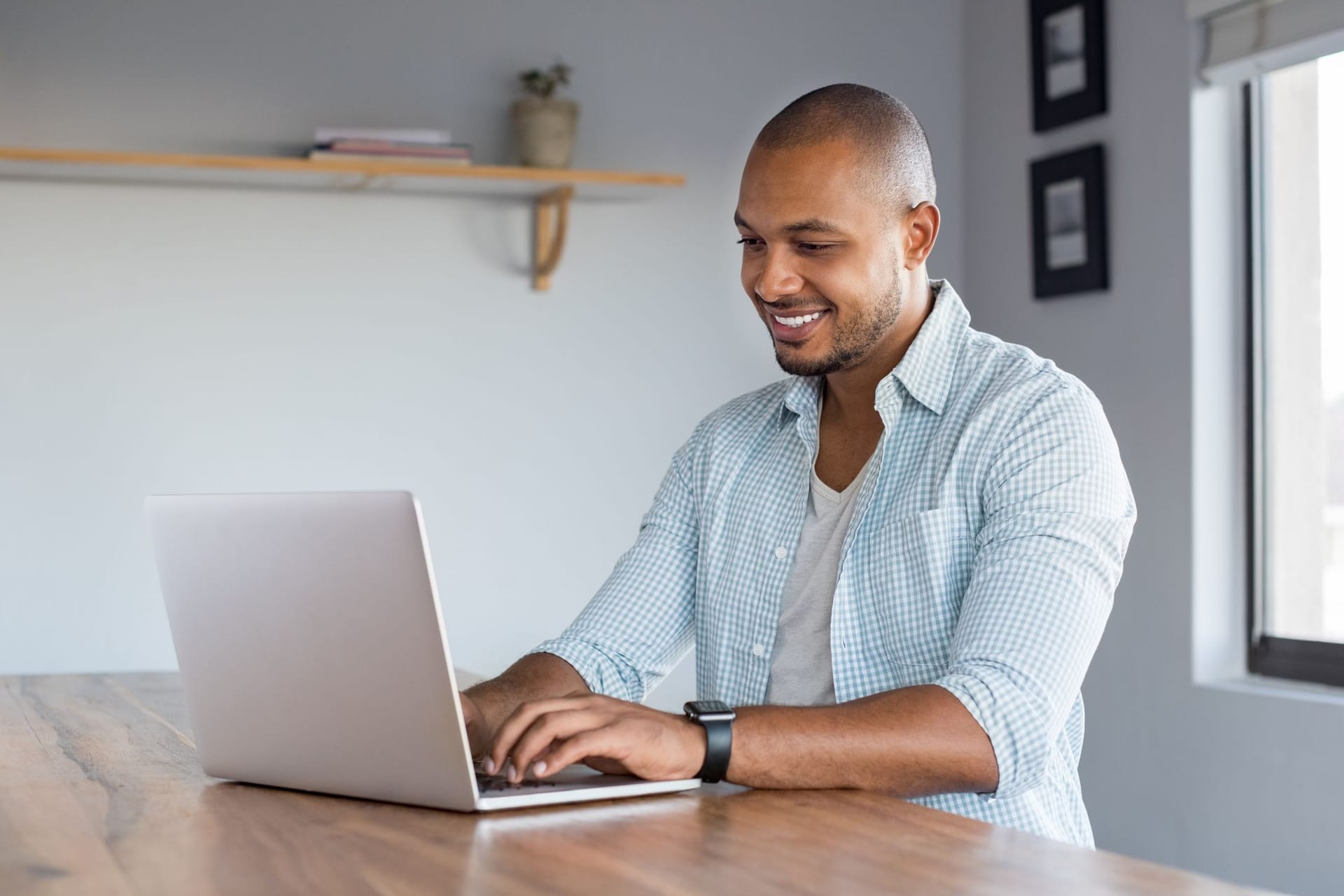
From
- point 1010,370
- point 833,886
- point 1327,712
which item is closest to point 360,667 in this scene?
point 833,886

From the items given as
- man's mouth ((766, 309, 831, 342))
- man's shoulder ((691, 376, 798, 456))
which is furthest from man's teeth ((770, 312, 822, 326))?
man's shoulder ((691, 376, 798, 456))

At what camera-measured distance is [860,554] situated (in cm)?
147

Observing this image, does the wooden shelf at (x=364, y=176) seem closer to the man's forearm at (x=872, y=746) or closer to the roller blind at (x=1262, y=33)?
the roller blind at (x=1262, y=33)

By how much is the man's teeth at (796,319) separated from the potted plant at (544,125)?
1.56 m

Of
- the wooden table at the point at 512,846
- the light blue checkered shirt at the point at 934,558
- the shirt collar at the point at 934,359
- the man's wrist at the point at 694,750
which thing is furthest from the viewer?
the shirt collar at the point at 934,359

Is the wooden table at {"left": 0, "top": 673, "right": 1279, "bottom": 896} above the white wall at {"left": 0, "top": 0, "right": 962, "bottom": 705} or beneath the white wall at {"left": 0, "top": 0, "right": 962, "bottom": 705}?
beneath

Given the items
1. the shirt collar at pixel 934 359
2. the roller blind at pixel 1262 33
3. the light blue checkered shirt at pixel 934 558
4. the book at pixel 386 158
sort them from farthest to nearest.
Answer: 1. the book at pixel 386 158
2. the roller blind at pixel 1262 33
3. the shirt collar at pixel 934 359
4. the light blue checkered shirt at pixel 934 558

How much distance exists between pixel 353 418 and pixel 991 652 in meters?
2.10

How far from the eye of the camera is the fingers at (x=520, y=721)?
42.7 inches

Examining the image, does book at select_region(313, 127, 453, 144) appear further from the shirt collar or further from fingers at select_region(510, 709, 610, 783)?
fingers at select_region(510, 709, 610, 783)

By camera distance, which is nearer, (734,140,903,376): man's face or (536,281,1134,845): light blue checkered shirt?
(536,281,1134,845): light blue checkered shirt

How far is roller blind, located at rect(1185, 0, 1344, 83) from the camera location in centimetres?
255

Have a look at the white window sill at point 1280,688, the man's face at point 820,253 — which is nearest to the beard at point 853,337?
the man's face at point 820,253

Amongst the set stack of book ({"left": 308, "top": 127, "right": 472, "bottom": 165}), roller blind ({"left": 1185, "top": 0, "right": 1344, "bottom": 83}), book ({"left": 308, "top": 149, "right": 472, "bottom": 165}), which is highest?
roller blind ({"left": 1185, "top": 0, "right": 1344, "bottom": 83})
